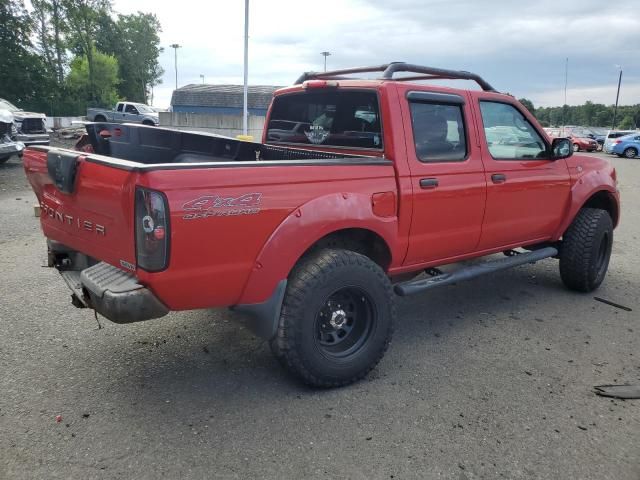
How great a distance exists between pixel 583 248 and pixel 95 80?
183ft

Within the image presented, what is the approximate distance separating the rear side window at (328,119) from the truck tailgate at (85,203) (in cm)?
185

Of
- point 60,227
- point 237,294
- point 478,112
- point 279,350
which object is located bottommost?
point 279,350

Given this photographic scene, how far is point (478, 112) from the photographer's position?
4215 mm

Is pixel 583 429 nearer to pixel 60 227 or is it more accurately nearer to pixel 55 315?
pixel 60 227

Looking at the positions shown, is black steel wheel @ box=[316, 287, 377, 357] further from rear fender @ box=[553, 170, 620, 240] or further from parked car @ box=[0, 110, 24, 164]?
parked car @ box=[0, 110, 24, 164]

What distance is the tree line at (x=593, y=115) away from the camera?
67375mm

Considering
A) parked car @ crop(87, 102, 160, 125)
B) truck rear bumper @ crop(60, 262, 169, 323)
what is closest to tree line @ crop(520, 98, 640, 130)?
parked car @ crop(87, 102, 160, 125)

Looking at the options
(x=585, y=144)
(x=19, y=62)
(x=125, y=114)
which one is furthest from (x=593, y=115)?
(x=19, y=62)

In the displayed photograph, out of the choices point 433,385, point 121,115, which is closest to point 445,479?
point 433,385

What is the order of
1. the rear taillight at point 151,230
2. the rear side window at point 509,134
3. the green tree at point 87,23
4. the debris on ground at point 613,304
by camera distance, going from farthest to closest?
the green tree at point 87,23 < the debris on ground at point 613,304 < the rear side window at point 509,134 < the rear taillight at point 151,230

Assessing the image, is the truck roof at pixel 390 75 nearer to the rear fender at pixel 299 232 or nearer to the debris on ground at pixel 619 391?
the rear fender at pixel 299 232

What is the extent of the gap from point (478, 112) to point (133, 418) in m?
3.32

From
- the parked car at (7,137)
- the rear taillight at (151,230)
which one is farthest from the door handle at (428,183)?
the parked car at (7,137)

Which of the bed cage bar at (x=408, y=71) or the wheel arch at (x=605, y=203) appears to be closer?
the bed cage bar at (x=408, y=71)
